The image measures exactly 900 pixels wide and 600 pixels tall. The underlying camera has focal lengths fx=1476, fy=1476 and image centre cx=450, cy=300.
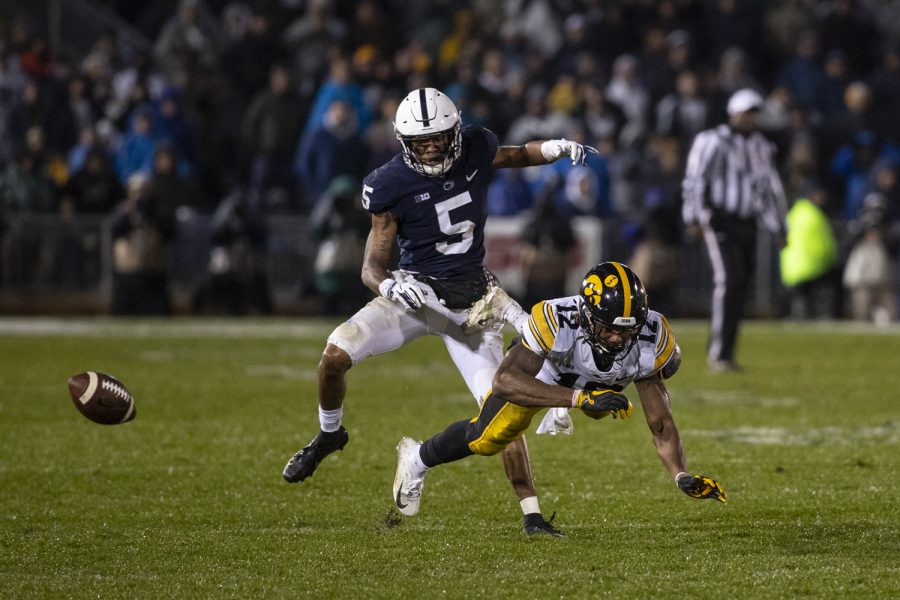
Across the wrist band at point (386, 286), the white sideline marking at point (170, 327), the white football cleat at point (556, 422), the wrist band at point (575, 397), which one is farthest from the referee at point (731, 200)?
the wrist band at point (575, 397)

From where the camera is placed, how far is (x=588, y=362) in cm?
459

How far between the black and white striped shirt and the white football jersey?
4.66 metres

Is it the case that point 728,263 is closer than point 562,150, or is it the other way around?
point 562,150

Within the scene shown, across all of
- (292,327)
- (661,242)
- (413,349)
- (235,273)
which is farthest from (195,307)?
(661,242)

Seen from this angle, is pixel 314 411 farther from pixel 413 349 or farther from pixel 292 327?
pixel 292 327

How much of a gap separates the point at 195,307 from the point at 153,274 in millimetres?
606

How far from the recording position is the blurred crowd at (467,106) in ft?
44.1

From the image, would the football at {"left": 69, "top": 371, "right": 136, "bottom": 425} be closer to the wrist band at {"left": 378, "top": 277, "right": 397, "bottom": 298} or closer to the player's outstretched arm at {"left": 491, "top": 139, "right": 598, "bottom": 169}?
the wrist band at {"left": 378, "top": 277, "right": 397, "bottom": 298}

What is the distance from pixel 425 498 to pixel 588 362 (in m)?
1.19

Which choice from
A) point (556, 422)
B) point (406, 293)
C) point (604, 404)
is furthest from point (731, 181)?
point (604, 404)

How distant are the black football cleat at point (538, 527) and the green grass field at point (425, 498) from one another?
54mm

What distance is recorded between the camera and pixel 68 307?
45.3 ft

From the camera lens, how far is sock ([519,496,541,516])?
482 cm

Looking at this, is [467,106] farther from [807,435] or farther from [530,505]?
[530,505]
